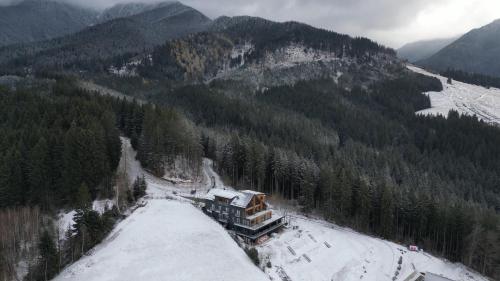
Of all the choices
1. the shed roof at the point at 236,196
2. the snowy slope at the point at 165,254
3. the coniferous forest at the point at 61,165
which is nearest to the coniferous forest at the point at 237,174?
the coniferous forest at the point at 61,165

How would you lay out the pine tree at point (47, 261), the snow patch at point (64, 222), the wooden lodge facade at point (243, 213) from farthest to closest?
1. the wooden lodge facade at point (243, 213)
2. the snow patch at point (64, 222)
3. the pine tree at point (47, 261)

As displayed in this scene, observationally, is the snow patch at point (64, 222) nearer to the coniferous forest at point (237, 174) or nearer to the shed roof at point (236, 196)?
the coniferous forest at point (237, 174)

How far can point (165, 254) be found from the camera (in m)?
49.1

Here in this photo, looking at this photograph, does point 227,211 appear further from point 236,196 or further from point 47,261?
point 47,261

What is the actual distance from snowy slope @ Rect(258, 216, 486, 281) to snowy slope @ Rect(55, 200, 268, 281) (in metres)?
6.33

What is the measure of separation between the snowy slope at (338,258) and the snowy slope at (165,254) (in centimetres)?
633

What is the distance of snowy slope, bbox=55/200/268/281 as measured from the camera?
148 ft

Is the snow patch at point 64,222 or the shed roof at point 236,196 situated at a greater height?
the shed roof at point 236,196

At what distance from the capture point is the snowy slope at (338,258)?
55625 millimetres

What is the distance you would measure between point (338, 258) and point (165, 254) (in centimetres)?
2623

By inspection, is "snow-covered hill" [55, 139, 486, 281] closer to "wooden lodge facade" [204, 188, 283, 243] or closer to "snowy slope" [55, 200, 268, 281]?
"snowy slope" [55, 200, 268, 281]

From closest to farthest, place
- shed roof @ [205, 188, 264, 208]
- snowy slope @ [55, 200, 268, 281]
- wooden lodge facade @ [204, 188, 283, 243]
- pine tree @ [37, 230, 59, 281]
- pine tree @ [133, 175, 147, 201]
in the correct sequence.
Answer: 1. pine tree @ [37, 230, 59, 281]
2. snowy slope @ [55, 200, 268, 281]
3. wooden lodge facade @ [204, 188, 283, 243]
4. shed roof @ [205, 188, 264, 208]
5. pine tree @ [133, 175, 147, 201]

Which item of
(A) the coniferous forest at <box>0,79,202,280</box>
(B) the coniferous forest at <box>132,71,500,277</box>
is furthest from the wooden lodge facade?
(B) the coniferous forest at <box>132,71,500,277</box>

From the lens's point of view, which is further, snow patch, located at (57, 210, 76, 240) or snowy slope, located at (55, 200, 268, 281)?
snow patch, located at (57, 210, 76, 240)
